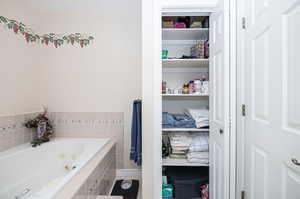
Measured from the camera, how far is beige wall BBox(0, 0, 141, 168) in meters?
2.19

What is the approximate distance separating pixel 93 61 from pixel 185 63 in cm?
127

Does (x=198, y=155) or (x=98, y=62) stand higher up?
(x=98, y=62)

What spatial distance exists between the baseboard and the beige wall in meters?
0.08

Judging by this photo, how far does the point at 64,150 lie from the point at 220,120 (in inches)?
74.3

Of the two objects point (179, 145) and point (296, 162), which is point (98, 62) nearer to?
point (179, 145)

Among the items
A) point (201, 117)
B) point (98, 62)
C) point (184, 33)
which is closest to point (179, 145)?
point (201, 117)

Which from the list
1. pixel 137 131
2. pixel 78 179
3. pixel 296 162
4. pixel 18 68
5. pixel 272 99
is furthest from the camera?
pixel 18 68

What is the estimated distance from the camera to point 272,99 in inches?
34.8

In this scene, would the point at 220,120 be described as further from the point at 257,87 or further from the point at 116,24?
the point at 116,24

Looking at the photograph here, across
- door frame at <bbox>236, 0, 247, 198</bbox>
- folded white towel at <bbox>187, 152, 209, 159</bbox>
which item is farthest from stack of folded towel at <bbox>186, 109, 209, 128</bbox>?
door frame at <bbox>236, 0, 247, 198</bbox>

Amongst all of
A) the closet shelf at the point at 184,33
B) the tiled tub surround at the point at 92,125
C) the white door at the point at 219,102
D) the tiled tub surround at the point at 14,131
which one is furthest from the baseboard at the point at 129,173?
the closet shelf at the point at 184,33

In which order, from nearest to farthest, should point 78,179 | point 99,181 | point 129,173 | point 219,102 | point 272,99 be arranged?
1. point 272,99
2. point 78,179
3. point 219,102
4. point 99,181
5. point 129,173

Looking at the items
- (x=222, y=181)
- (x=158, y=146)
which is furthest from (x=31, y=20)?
(x=222, y=181)

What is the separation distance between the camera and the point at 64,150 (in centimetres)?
203
